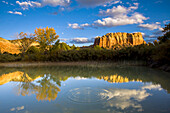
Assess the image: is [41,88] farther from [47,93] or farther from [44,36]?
[44,36]

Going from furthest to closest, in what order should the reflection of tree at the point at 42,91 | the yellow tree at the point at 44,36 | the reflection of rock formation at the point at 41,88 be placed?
1. the yellow tree at the point at 44,36
2. the reflection of rock formation at the point at 41,88
3. the reflection of tree at the point at 42,91

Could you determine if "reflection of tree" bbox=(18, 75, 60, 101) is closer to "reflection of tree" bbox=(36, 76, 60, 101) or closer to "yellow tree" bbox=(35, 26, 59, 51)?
"reflection of tree" bbox=(36, 76, 60, 101)

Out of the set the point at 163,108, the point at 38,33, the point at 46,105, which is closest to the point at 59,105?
the point at 46,105

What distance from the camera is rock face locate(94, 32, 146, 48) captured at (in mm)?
134250

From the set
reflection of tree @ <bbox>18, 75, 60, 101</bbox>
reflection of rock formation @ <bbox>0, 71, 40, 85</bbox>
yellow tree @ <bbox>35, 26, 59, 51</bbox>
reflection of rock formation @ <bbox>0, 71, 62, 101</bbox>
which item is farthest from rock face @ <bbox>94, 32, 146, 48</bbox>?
reflection of tree @ <bbox>18, 75, 60, 101</bbox>

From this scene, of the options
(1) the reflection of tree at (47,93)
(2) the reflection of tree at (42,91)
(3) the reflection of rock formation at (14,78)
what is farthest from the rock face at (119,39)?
(1) the reflection of tree at (47,93)

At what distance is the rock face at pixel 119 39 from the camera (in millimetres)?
134250

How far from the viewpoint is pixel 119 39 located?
143 m

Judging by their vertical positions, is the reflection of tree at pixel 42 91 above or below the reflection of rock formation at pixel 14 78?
above

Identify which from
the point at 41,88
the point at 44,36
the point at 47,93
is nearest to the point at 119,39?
the point at 44,36

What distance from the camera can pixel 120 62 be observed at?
17.7 meters

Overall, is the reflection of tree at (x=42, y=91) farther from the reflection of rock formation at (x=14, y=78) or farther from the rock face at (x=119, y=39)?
the rock face at (x=119, y=39)

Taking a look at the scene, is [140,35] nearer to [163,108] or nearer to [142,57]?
[142,57]

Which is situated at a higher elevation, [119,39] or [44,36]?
[119,39]
